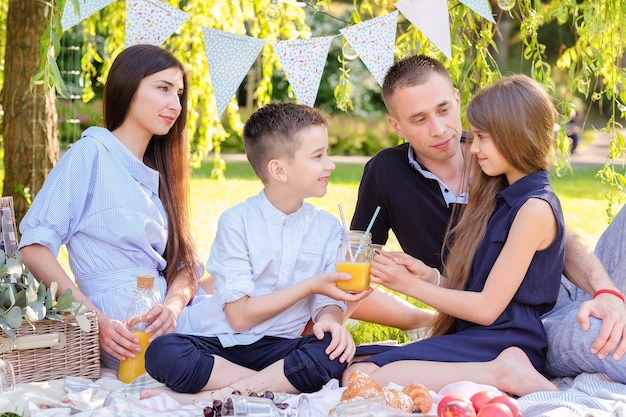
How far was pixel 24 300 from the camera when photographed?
8.81 feet

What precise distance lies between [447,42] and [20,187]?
2.51 meters

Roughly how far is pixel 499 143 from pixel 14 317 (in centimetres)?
160

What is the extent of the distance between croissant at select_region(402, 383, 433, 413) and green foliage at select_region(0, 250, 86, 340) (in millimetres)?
1107

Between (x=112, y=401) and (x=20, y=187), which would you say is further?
(x=20, y=187)

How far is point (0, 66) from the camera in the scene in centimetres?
605

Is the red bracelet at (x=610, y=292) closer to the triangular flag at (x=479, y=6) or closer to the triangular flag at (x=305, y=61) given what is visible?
the triangular flag at (x=479, y=6)

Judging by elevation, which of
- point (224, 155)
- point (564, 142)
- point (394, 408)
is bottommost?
point (224, 155)

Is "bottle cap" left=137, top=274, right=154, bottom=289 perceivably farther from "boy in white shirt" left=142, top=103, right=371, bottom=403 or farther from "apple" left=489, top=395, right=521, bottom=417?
"apple" left=489, top=395, right=521, bottom=417

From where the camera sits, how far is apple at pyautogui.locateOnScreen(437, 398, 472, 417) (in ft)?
7.14

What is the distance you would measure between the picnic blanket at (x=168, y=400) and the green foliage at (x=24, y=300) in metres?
0.21

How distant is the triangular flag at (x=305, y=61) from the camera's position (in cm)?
345

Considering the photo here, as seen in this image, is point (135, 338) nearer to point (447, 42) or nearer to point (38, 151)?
point (447, 42)

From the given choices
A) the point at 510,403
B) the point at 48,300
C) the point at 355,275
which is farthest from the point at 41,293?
the point at 510,403

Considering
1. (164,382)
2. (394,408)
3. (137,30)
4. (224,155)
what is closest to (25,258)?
(164,382)
